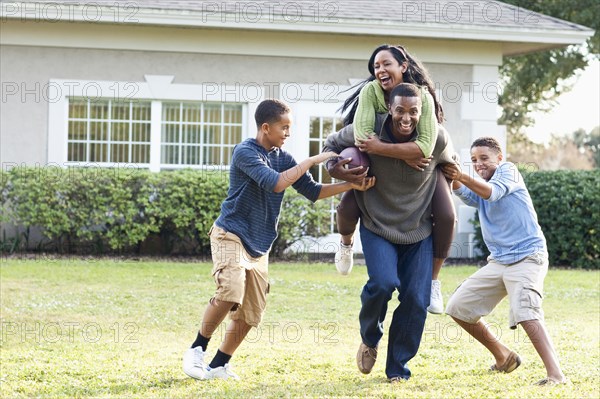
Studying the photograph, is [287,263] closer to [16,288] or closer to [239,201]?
[16,288]

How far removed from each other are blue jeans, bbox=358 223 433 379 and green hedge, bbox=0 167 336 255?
756 centimetres

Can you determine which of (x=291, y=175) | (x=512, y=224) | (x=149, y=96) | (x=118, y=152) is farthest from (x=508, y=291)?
(x=118, y=152)

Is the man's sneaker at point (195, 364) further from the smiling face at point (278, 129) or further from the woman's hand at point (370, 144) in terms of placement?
the woman's hand at point (370, 144)

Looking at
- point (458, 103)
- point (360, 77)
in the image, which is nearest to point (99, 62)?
point (360, 77)

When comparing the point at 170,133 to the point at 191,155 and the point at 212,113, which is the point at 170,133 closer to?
the point at 191,155

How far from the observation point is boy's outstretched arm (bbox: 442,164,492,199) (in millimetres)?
5590

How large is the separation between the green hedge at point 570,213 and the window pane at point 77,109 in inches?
274

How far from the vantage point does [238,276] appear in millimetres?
5762

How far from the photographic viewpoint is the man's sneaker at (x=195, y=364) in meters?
5.84

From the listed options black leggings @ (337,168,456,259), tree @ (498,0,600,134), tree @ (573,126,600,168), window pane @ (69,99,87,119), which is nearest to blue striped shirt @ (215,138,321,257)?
black leggings @ (337,168,456,259)

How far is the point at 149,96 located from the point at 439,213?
9.06 meters

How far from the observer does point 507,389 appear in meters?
5.64

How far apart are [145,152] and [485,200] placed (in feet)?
29.0

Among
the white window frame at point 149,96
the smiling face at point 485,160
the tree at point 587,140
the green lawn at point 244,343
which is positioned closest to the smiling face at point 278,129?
the smiling face at point 485,160
